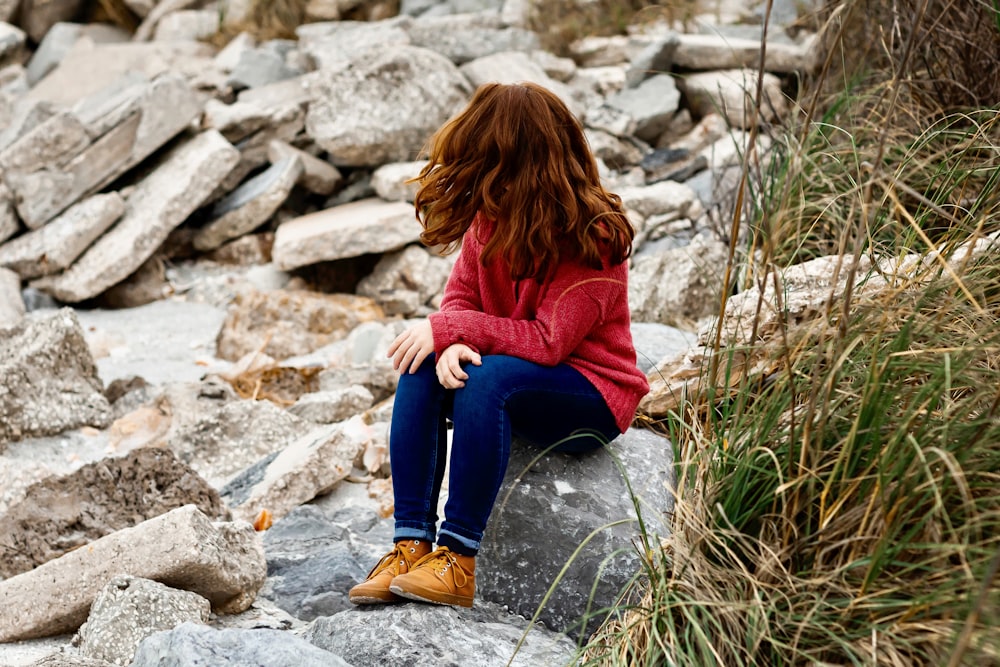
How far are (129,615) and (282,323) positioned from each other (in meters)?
3.22

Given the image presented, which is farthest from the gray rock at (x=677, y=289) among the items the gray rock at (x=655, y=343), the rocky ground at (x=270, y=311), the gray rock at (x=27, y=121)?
the gray rock at (x=27, y=121)

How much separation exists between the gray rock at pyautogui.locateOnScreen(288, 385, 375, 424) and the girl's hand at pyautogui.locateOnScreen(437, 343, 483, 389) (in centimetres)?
178

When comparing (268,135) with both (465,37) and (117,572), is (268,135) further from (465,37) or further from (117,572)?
(117,572)

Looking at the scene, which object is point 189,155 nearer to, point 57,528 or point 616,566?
point 57,528

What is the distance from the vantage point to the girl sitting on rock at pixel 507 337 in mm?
2258

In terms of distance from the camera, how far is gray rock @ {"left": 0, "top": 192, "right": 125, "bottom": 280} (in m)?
6.04

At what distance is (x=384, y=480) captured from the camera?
134 inches

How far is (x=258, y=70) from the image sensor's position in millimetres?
7719

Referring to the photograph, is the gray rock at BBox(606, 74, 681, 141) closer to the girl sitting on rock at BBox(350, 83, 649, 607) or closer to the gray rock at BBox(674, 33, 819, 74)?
the gray rock at BBox(674, 33, 819, 74)

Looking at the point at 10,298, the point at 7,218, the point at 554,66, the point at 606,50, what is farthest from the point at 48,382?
the point at 606,50

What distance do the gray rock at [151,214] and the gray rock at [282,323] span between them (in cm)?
99

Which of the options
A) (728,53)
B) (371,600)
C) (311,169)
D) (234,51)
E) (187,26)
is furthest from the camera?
(187,26)

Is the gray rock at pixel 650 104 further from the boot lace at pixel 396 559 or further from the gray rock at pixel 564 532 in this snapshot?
the boot lace at pixel 396 559

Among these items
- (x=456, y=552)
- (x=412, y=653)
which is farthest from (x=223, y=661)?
(x=456, y=552)
